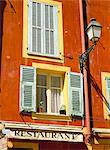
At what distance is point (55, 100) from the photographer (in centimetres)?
1373

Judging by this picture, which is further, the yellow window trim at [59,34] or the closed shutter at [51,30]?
the closed shutter at [51,30]

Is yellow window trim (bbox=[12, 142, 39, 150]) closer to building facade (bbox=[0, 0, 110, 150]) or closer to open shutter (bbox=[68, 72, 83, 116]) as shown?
building facade (bbox=[0, 0, 110, 150])

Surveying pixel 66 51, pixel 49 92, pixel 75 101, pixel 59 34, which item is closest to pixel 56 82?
pixel 49 92

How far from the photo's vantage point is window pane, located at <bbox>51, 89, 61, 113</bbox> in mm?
13594

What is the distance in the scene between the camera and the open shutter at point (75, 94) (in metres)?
13.4

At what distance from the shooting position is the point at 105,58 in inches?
584

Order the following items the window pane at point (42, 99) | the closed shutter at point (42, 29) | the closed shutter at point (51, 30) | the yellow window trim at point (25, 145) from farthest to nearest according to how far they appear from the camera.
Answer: the closed shutter at point (51, 30) < the closed shutter at point (42, 29) < the window pane at point (42, 99) < the yellow window trim at point (25, 145)

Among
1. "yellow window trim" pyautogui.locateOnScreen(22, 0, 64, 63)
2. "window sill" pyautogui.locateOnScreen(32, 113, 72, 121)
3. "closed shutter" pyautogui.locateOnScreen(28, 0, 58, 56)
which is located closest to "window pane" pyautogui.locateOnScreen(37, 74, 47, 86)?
"yellow window trim" pyautogui.locateOnScreen(22, 0, 64, 63)

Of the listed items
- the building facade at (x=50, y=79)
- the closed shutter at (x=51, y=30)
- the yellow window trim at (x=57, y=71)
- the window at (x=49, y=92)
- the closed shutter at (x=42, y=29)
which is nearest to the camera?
the building facade at (x=50, y=79)

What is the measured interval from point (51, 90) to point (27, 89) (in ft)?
3.60

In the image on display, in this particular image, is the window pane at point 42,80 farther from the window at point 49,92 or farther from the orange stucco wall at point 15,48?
the orange stucco wall at point 15,48

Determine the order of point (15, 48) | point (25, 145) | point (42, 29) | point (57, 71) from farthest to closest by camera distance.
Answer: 1. point (42, 29)
2. point (57, 71)
3. point (15, 48)
4. point (25, 145)

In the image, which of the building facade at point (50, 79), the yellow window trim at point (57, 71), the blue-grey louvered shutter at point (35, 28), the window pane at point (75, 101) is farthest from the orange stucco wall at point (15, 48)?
the window pane at point (75, 101)

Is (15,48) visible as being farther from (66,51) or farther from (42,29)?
(66,51)
